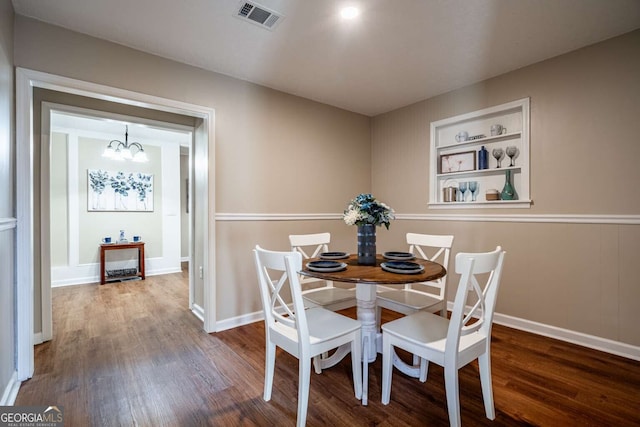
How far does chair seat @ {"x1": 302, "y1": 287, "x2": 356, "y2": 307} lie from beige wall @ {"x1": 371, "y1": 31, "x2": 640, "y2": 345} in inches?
64.3

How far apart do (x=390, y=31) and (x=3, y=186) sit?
265 centimetres

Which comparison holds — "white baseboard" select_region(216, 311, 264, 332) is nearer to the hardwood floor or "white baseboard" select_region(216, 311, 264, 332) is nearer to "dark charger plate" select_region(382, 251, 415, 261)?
the hardwood floor

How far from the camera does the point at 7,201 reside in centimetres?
176

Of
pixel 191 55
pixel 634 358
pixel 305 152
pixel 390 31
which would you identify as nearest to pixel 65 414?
pixel 191 55

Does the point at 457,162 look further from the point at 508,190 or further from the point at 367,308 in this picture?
the point at 367,308

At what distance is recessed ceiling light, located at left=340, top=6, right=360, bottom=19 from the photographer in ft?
6.31

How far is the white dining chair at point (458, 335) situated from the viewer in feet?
4.50

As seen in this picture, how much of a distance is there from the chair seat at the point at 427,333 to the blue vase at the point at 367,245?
1.57 feet

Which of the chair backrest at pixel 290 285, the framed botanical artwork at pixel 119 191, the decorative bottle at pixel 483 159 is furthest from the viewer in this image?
the framed botanical artwork at pixel 119 191

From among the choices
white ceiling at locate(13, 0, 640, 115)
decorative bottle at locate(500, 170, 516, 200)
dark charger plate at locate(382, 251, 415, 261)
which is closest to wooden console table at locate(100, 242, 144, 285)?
white ceiling at locate(13, 0, 640, 115)

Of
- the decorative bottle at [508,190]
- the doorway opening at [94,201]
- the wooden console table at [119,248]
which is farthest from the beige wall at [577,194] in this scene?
the wooden console table at [119,248]

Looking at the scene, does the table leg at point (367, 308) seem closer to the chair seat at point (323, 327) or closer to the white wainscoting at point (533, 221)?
the chair seat at point (323, 327)

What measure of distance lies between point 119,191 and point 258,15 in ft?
14.4

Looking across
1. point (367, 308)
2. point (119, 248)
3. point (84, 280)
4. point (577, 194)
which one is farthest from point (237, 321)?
point (84, 280)
